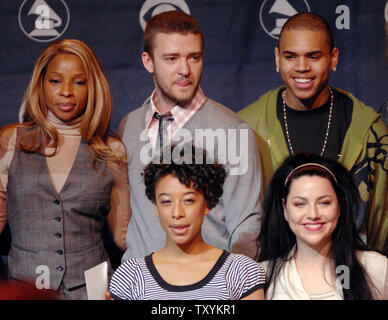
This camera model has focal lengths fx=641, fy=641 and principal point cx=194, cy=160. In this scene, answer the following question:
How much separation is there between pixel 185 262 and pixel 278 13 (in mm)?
1255

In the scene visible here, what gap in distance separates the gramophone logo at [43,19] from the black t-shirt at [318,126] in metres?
1.12

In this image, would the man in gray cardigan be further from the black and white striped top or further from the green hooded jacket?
the black and white striped top

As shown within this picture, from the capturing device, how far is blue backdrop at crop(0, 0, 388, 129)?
3.04m

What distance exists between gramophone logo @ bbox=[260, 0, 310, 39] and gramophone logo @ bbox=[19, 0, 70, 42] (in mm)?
954

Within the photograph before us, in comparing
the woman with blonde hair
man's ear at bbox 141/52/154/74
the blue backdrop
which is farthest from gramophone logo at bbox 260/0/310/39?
the woman with blonde hair

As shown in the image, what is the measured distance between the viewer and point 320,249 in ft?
9.00

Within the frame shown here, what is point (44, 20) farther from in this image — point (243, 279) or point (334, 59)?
point (243, 279)

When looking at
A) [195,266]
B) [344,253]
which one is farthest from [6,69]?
[344,253]

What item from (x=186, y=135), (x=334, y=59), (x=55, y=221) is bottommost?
(x=55, y=221)

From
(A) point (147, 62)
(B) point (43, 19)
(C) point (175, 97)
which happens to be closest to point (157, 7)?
(A) point (147, 62)

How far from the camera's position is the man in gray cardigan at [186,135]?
291 cm

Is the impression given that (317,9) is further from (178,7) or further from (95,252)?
(95,252)

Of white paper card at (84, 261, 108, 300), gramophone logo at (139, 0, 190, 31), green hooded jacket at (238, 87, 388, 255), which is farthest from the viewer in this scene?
gramophone logo at (139, 0, 190, 31)

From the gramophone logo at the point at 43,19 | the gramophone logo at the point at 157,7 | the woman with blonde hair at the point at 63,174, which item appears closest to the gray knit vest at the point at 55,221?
the woman with blonde hair at the point at 63,174
